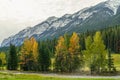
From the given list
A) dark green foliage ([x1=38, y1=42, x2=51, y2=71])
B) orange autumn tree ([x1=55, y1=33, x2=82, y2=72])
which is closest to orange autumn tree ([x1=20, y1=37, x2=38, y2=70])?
dark green foliage ([x1=38, y1=42, x2=51, y2=71])

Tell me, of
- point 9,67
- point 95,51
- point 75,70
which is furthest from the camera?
point 9,67

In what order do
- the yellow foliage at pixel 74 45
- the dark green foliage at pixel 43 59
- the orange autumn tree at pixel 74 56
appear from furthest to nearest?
the dark green foliage at pixel 43 59
the orange autumn tree at pixel 74 56
the yellow foliage at pixel 74 45

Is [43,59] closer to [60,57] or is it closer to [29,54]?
[29,54]

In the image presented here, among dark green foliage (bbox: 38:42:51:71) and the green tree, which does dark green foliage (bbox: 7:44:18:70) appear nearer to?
dark green foliage (bbox: 38:42:51:71)

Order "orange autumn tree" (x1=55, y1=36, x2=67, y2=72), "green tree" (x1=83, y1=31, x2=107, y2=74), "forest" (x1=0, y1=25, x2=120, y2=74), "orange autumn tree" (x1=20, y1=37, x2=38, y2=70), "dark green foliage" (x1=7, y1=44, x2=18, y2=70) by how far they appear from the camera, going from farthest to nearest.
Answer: "dark green foliage" (x1=7, y1=44, x2=18, y2=70) → "orange autumn tree" (x1=20, y1=37, x2=38, y2=70) → "orange autumn tree" (x1=55, y1=36, x2=67, y2=72) → "forest" (x1=0, y1=25, x2=120, y2=74) → "green tree" (x1=83, y1=31, x2=107, y2=74)

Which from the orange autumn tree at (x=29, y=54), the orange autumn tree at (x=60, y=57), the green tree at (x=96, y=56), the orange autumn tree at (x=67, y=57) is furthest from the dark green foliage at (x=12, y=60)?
the green tree at (x=96, y=56)

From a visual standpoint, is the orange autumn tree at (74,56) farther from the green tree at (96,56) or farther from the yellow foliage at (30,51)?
the yellow foliage at (30,51)

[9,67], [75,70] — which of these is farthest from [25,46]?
[75,70]

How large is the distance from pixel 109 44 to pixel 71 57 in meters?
69.7

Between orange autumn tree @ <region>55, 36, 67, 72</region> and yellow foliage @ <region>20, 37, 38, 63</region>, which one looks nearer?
orange autumn tree @ <region>55, 36, 67, 72</region>

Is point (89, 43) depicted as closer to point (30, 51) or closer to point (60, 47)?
point (60, 47)

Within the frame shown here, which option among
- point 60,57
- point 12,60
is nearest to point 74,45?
point 60,57

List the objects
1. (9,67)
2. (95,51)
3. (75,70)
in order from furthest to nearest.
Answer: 1. (9,67)
2. (75,70)
3. (95,51)

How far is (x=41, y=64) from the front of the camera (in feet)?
457
